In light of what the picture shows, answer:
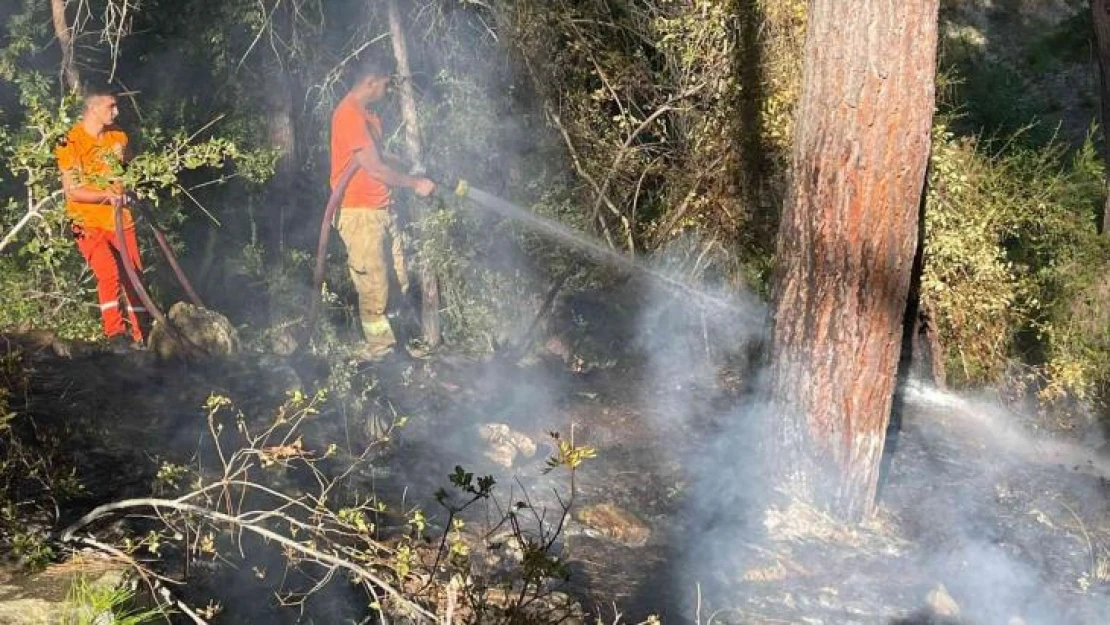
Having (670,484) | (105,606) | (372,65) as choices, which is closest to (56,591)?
(105,606)

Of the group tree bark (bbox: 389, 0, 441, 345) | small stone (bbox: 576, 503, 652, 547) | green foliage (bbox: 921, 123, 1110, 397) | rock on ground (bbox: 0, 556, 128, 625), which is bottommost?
small stone (bbox: 576, 503, 652, 547)

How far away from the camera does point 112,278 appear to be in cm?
691

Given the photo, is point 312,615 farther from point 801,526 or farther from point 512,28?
point 512,28

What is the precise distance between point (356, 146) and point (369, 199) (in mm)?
523

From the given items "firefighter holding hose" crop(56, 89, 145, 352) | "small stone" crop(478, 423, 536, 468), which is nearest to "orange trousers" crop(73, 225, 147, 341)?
"firefighter holding hose" crop(56, 89, 145, 352)

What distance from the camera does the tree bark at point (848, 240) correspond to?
4.88 metres

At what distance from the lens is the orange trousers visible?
677 centimetres

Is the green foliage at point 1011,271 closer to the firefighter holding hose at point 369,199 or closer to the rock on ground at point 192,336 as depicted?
the firefighter holding hose at point 369,199

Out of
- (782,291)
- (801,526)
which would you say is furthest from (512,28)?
(801,526)

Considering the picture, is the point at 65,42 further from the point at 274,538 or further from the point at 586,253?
the point at 274,538

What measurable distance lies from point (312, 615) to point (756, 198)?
4.90m

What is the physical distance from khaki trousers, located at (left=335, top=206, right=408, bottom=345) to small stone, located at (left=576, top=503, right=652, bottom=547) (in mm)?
2927

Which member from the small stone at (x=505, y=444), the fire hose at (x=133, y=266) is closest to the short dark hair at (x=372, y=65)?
the fire hose at (x=133, y=266)

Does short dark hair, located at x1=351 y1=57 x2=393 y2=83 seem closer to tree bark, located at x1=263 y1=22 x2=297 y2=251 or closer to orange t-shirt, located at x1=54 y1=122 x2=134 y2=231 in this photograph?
tree bark, located at x1=263 y1=22 x2=297 y2=251
